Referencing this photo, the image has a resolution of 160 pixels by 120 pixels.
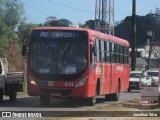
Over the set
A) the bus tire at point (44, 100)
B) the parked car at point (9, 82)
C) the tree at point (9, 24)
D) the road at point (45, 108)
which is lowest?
A: the road at point (45, 108)

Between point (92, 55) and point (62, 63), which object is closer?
point (62, 63)

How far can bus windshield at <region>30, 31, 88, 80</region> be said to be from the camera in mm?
20922

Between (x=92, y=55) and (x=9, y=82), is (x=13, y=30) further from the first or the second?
(x=92, y=55)

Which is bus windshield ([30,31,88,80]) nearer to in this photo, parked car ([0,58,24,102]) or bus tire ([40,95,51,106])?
bus tire ([40,95,51,106])

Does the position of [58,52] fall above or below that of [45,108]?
above

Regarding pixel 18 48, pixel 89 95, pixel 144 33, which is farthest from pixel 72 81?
pixel 144 33

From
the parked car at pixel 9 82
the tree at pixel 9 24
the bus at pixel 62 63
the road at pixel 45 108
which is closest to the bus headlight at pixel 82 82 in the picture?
the bus at pixel 62 63

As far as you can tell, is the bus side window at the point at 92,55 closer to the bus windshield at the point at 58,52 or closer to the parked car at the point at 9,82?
the bus windshield at the point at 58,52

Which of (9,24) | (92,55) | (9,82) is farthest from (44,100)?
(9,24)

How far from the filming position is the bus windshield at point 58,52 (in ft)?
68.6

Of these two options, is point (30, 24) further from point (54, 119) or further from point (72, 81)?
point (54, 119)

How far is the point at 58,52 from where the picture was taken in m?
21.1

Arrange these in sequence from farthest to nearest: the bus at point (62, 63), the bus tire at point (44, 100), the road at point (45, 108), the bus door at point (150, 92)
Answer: the bus door at point (150, 92) → the bus tire at point (44, 100) → the bus at point (62, 63) → the road at point (45, 108)

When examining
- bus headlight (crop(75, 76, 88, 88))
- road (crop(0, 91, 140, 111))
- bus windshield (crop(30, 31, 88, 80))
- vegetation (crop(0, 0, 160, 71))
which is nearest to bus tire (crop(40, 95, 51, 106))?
road (crop(0, 91, 140, 111))
